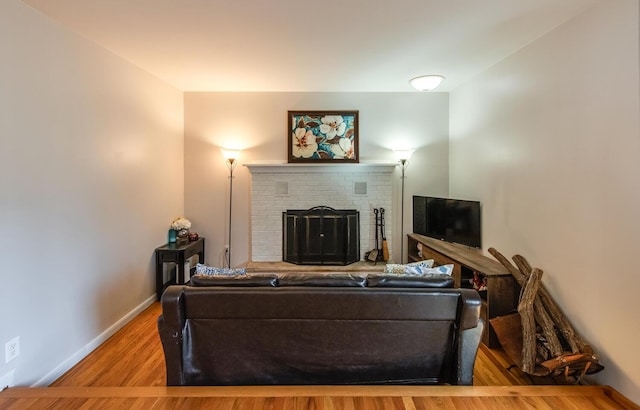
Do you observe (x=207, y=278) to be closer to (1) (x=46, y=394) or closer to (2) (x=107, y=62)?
(1) (x=46, y=394)

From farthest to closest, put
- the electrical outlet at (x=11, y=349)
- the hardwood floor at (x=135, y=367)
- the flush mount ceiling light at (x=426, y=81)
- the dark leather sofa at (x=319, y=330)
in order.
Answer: the flush mount ceiling light at (x=426, y=81) → the hardwood floor at (x=135, y=367) → the electrical outlet at (x=11, y=349) → the dark leather sofa at (x=319, y=330)

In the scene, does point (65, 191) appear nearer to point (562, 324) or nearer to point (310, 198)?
point (310, 198)

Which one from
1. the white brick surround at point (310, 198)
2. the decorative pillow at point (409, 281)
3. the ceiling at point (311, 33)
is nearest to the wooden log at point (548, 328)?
the decorative pillow at point (409, 281)

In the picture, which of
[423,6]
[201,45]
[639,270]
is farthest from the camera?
[201,45]

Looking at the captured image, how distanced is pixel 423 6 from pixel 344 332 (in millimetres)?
2281

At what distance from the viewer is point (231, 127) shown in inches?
185

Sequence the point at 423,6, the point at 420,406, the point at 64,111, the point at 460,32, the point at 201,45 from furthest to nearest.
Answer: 1. the point at 201,45
2. the point at 460,32
3. the point at 64,111
4. the point at 423,6
5. the point at 420,406

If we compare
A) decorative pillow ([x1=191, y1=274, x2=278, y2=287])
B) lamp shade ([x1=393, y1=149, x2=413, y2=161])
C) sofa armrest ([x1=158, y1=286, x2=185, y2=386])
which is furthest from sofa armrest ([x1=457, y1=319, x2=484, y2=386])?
lamp shade ([x1=393, y1=149, x2=413, y2=161])

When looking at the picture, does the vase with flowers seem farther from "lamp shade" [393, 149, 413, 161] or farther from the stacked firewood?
the stacked firewood

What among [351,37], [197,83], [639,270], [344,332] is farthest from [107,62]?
[639,270]

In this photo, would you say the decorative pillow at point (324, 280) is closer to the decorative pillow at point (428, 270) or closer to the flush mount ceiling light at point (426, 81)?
the decorative pillow at point (428, 270)

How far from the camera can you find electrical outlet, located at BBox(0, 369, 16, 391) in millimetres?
2018

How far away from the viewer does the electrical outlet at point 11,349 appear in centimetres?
205

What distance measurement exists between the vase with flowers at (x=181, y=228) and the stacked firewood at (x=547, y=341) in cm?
386
